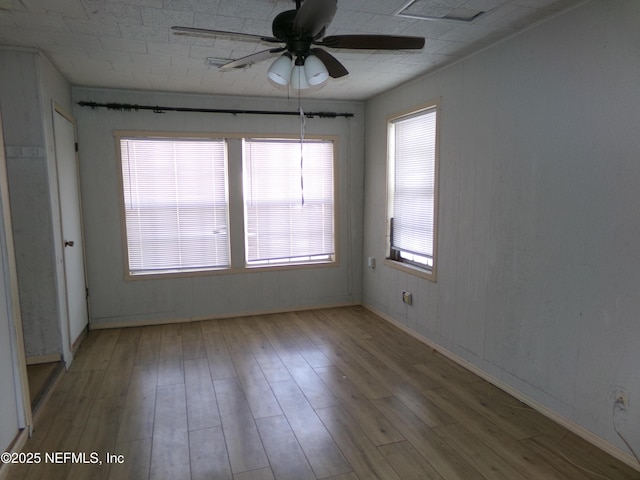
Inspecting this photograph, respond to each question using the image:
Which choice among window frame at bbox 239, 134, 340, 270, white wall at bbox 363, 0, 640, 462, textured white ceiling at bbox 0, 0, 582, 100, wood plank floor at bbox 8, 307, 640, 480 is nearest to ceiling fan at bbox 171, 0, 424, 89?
textured white ceiling at bbox 0, 0, 582, 100

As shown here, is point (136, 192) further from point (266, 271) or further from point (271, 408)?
point (271, 408)

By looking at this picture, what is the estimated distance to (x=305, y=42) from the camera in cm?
197

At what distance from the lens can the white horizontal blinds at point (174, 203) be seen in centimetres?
446

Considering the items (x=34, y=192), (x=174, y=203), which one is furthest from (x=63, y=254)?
(x=174, y=203)

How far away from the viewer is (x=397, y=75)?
12.6 feet

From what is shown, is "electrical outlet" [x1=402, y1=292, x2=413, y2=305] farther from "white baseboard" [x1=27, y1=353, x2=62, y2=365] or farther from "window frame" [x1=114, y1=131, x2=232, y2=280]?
"white baseboard" [x1=27, y1=353, x2=62, y2=365]

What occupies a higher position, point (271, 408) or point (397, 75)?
point (397, 75)

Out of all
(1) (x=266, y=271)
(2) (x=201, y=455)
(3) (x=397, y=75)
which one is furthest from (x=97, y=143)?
(2) (x=201, y=455)

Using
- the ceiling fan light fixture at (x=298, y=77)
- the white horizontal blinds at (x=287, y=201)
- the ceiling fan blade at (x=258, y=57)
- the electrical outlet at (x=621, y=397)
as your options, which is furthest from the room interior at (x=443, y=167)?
the ceiling fan light fixture at (x=298, y=77)

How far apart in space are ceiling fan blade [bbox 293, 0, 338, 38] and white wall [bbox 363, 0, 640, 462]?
5.17ft

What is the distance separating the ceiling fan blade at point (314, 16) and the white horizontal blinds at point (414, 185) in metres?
2.23

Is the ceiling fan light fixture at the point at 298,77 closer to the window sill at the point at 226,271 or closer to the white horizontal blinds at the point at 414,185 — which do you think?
the white horizontal blinds at the point at 414,185

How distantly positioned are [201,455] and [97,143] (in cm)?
333

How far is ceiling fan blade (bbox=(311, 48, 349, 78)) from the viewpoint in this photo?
7.07 ft
